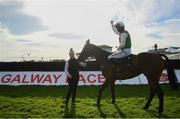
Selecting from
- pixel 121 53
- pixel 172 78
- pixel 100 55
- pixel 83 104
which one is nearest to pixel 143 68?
pixel 121 53

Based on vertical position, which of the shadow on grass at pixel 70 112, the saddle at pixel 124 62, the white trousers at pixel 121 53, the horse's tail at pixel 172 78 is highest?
the white trousers at pixel 121 53

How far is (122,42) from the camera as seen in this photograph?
1215 cm

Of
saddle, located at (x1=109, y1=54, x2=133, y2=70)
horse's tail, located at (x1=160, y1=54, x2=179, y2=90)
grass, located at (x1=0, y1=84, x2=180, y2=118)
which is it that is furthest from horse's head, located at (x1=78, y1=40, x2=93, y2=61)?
horse's tail, located at (x1=160, y1=54, x2=179, y2=90)

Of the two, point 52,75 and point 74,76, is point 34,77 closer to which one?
point 52,75

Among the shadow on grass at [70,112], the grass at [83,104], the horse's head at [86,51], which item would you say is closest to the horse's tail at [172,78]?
the grass at [83,104]

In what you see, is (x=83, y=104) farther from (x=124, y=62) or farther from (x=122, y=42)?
(x=122, y=42)

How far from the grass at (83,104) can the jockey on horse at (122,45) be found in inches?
65.0

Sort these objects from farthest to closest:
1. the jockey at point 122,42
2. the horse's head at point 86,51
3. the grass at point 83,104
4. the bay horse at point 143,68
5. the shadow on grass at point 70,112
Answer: the horse's head at point 86,51
the jockey at point 122,42
the bay horse at point 143,68
the grass at point 83,104
the shadow on grass at point 70,112

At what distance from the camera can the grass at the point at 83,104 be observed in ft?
35.1

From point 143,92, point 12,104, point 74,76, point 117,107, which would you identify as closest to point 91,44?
point 74,76

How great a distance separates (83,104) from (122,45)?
2561 millimetres

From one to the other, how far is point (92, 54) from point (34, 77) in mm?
7900

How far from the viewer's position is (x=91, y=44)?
13.1m

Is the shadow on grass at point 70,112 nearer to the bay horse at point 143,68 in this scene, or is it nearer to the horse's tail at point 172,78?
the bay horse at point 143,68
